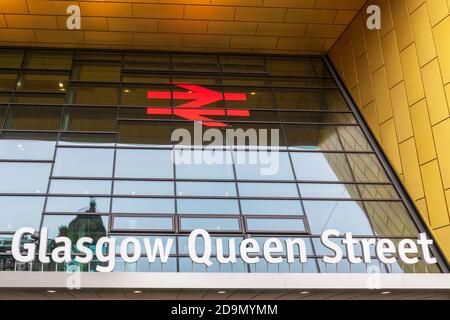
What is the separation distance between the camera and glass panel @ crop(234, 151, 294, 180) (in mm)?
12492

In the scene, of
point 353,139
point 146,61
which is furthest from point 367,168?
point 146,61

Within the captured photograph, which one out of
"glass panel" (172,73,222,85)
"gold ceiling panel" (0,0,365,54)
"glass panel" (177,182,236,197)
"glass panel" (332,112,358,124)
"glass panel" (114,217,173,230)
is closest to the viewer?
"glass panel" (114,217,173,230)

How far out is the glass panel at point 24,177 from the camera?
11419 millimetres

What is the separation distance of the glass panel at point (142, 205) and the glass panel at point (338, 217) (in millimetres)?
3449

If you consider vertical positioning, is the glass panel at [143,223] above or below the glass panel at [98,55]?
below

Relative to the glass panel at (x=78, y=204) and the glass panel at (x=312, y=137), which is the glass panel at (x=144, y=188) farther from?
the glass panel at (x=312, y=137)

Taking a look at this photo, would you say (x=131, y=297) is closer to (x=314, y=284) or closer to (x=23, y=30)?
(x=314, y=284)

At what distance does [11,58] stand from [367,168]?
40.2 ft

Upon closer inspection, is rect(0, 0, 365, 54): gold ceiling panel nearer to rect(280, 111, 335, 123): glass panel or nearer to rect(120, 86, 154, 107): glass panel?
rect(120, 86, 154, 107): glass panel

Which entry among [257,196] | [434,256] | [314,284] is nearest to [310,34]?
[257,196]

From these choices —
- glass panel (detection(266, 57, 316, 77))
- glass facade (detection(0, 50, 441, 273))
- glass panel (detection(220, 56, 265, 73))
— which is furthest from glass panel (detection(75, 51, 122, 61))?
glass panel (detection(266, 57, 316, 77))

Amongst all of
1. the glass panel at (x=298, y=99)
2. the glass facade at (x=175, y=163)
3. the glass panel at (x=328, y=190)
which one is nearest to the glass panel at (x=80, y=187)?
the glass facade at (x=175, y=163)

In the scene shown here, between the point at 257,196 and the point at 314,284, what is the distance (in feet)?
12.1

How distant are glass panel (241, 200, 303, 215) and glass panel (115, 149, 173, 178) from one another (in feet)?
7.44
